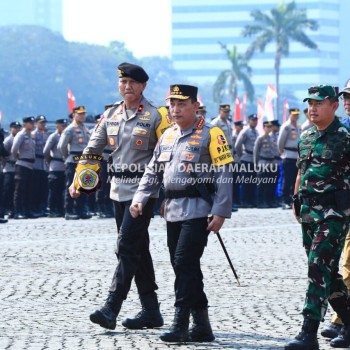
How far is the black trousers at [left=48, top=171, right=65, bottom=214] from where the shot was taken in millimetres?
23984

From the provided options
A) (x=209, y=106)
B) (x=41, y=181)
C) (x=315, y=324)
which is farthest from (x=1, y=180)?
(x=209, y=106)

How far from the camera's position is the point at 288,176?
25906 millimetres

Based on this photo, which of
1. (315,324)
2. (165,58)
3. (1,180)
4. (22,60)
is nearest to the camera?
(315,324)

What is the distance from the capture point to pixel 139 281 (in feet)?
29.9

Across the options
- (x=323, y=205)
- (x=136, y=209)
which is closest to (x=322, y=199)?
(x=323, y=205)

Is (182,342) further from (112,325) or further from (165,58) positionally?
(165,58)

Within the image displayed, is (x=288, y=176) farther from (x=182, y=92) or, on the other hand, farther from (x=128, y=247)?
(x=182, y=92)

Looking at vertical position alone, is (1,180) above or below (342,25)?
below

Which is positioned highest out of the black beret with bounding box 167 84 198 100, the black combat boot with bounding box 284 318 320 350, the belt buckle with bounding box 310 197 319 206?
the black beret with bounding box 167 84 198 100

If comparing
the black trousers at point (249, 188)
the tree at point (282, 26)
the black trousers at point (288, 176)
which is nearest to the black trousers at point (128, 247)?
the black trousers at point (288, 176)

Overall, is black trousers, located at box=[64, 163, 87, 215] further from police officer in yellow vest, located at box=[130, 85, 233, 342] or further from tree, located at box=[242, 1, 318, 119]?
tree, located at box=[242, 1, 318, 119]

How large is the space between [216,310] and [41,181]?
50.6 feet

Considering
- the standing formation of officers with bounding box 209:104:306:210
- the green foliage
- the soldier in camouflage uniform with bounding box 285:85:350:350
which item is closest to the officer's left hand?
the soldier in camouflage uniform with bounding box 285:85:350:350

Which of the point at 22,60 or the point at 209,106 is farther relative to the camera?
the point at 209,106
